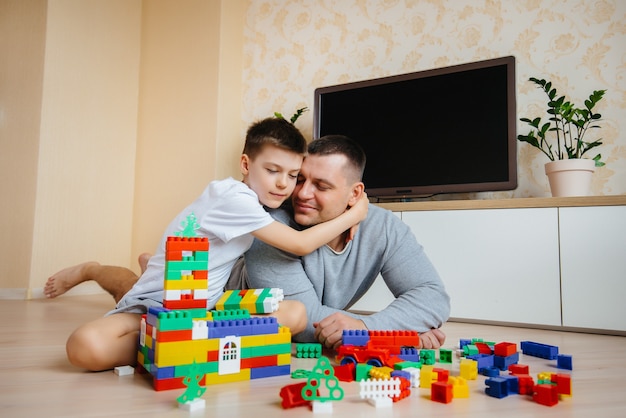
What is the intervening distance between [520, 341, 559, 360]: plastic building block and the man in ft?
0.81

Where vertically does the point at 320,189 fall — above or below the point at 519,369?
above

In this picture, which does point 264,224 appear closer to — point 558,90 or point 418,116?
point 418,116

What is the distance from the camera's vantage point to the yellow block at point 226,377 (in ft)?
3.39

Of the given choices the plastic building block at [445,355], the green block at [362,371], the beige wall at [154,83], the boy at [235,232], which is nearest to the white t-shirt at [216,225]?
the boy at [235,232]

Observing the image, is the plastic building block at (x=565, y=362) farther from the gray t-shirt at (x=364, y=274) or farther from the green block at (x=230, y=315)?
the green block at (x=230, y=315)

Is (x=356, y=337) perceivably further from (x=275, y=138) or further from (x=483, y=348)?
(x=275, y=138)

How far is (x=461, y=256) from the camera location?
227 cm

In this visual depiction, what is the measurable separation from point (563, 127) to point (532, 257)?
690mm

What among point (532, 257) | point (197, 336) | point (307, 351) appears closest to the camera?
point (197, 336)

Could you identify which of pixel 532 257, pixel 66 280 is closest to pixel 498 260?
pixel 532 257

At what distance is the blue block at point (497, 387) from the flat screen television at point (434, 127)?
60.1 inches

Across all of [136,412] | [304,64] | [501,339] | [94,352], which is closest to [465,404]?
[136,412]

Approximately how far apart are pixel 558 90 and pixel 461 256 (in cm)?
98

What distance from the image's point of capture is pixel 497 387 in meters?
0.97
